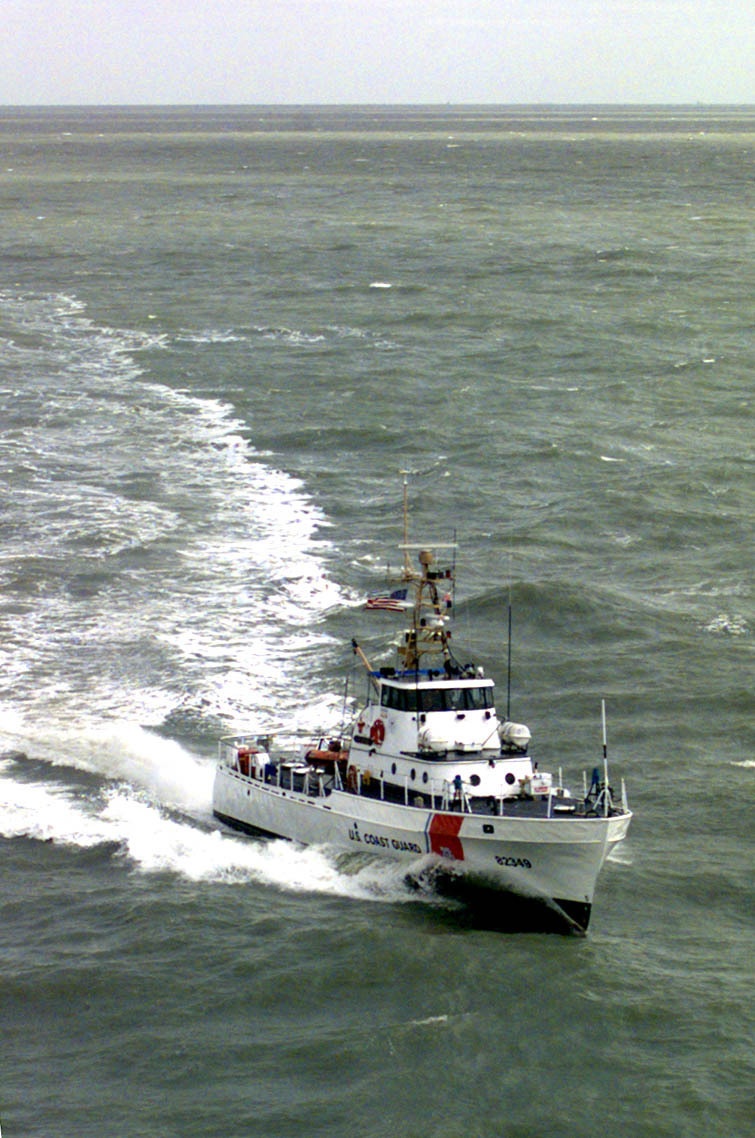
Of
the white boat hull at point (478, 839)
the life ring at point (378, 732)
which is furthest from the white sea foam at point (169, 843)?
the life ring at point (378, 732)

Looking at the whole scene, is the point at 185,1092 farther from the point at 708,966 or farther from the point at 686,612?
the point at 686,612

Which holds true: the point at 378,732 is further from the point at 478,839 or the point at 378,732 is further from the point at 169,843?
the point at 169,843

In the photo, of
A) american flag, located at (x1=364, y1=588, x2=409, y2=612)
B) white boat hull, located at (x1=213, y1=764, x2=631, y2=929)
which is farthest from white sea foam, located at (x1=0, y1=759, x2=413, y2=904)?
american flag, located at (x1=364, y1=588, x2=409, y2=612)

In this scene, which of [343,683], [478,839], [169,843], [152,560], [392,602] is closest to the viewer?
[478,839]

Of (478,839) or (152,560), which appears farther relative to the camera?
(152,560)

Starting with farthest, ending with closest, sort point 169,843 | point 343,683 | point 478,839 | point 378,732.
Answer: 1. point 343,683
2. point 169,843
3. point 378,732
4. point 478,839

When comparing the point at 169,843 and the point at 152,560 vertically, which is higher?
the point at 152,560

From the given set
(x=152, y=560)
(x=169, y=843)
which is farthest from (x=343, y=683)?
(x=152, y=560)

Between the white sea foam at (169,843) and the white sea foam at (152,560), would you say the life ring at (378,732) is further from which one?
the white sea foam at (152,560)

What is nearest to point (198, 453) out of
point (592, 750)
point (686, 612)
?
point (686, 612)
